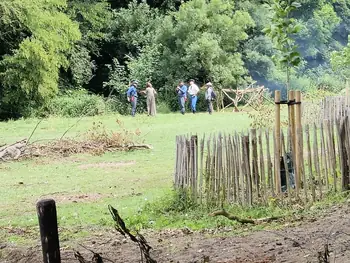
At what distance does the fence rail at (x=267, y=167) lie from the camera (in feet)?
25.4

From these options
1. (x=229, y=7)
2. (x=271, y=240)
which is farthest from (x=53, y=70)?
(x=271, y=240)

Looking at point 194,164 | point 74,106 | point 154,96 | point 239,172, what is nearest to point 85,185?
point 194,164

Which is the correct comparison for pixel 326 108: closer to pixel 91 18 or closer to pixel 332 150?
pixel 332 150

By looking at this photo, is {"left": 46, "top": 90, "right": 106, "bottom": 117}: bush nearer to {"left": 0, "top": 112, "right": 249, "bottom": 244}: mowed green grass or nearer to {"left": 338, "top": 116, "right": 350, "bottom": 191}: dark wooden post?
A: {"left": 0, "top": 112, "right": 249, "bottom": 244}: mowed green grass

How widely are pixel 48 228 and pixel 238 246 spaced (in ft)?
10.0

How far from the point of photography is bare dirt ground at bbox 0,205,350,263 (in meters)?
4.77

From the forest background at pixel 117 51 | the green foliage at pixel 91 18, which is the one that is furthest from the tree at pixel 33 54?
the green foliage at pixel 91 18

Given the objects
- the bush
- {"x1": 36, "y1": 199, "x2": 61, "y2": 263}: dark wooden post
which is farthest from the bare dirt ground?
the bush

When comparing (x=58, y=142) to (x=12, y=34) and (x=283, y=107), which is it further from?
(x=12, y=34)

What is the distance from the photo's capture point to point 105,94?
1426 inches

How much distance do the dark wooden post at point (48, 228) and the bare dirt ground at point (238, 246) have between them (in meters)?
1.89

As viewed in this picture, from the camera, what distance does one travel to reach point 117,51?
3712cm

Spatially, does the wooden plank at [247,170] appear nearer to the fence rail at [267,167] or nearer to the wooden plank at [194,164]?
the fence rail at [267,167]

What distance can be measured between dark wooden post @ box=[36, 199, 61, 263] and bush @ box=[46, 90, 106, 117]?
2713cm
